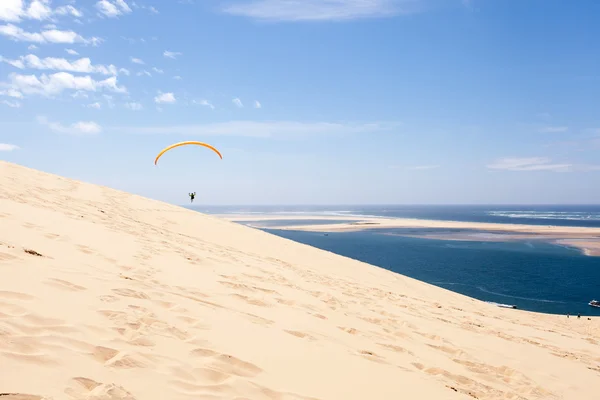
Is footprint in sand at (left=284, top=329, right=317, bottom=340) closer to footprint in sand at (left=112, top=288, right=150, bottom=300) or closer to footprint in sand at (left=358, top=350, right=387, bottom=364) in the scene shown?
footprint in sand at (left=358, top=350, right=387, bottom=364)

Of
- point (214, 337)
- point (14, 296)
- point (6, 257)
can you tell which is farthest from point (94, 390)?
point (6, 257)

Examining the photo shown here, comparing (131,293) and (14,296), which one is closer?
(14,296)

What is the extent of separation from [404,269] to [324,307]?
81.2 ft

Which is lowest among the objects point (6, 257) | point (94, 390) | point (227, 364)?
point (227, 364)

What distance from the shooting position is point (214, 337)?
12.1 feet

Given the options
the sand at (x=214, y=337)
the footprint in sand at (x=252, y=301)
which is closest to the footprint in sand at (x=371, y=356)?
the sand at (x=214, y=337)

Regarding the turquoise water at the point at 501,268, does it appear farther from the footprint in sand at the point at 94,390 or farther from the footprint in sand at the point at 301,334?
the footprint in sand at the point at 94,390

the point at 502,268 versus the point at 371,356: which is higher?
the point at 371,356

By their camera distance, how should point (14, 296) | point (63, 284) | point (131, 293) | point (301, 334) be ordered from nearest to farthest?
point (14, 296)
point (63, 284)
point (131, 293)
point (301, 334)

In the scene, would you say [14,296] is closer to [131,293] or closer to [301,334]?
[131,293]

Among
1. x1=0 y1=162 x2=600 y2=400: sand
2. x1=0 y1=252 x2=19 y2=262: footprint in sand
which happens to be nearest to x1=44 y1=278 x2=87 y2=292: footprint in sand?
x1=0 y1=162 x2=600 y2=400: sand

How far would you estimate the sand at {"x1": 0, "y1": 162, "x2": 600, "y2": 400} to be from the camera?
9.02 feet

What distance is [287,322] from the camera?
480 centimetres

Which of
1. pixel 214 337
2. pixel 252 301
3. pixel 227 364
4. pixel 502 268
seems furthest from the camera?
pixel 502 268
